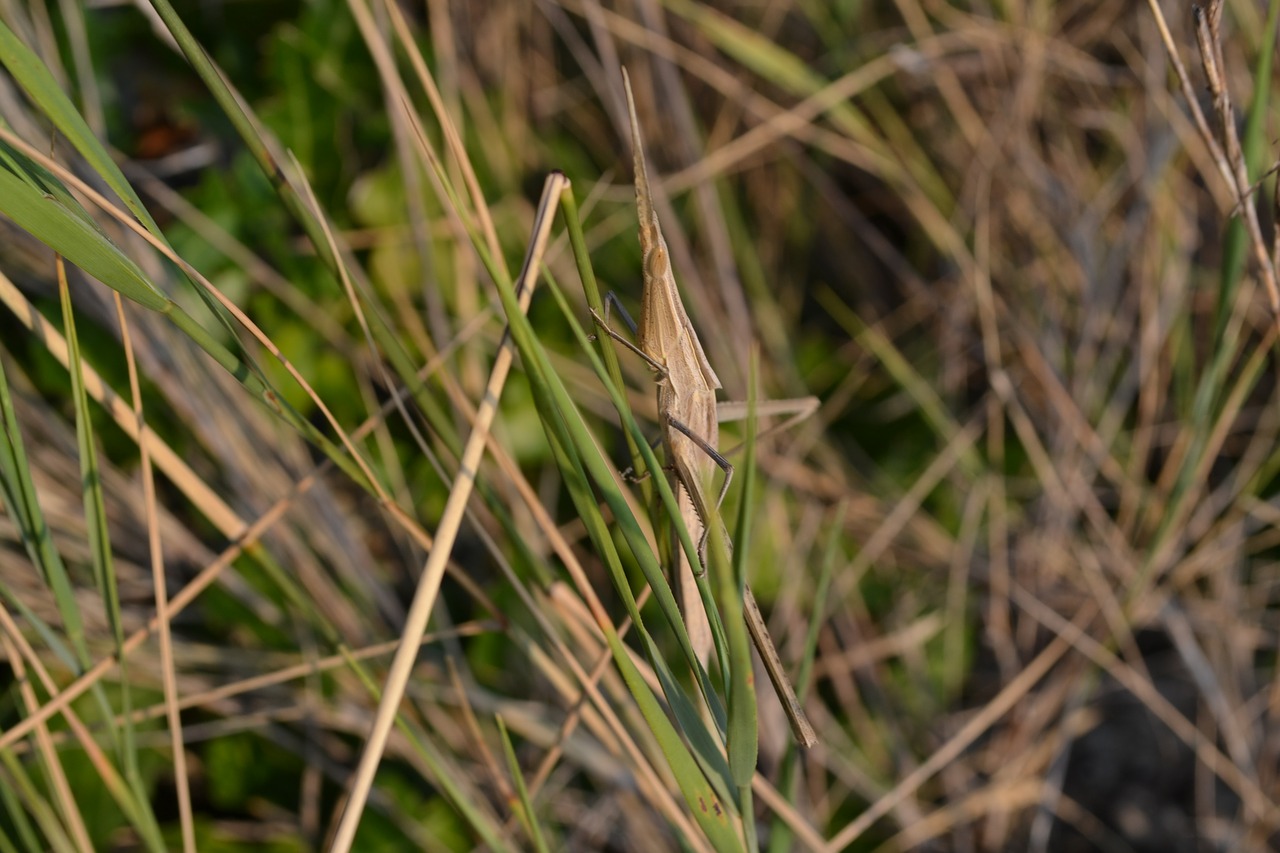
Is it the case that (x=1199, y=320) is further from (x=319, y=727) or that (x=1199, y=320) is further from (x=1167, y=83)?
(x=319, y=727)

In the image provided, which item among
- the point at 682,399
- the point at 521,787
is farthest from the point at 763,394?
the point at 521,787

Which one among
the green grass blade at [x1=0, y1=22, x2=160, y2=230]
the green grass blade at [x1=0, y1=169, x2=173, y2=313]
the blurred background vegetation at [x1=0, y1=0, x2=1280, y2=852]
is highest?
the green grass blade at [x1=0, y1=22, x2=160, y2=230]

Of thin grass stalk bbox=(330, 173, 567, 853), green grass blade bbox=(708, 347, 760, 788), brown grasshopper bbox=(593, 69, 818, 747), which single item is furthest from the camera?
brown grasshopper bbox=(593, 69, 818, 747)

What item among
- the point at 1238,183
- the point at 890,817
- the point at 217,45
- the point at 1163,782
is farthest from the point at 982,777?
the point at 217,45

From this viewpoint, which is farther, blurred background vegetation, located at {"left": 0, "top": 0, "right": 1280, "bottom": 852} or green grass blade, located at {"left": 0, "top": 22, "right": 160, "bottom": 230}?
blurred background vegetation, located at {"left": 0, "top": 0, "right": 1280, "bottom": 852}

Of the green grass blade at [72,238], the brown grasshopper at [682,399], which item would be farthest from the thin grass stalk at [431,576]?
the green grass blade at [72,238]

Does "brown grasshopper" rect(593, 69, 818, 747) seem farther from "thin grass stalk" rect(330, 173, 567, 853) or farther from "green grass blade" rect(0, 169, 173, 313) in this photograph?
"green grass blade" rect(0, 169, 173, 313)

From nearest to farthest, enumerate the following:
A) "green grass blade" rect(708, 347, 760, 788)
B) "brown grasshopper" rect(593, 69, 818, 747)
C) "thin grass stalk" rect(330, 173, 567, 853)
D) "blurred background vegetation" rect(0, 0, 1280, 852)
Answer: "green grass blade" rect(708, 347, 760, 788) → "thin grass stalk" rect(330, 173, 567, 853) → "brown grasshopper" rect(593, 69, 818, 747) → "blurred background vegetation" rect(0, 0, 1280, 852)

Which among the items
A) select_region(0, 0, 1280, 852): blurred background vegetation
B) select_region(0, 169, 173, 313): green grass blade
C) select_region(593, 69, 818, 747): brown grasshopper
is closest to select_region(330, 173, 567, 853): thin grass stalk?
select_region(593, 69, 818, 747): brown grasshopper
